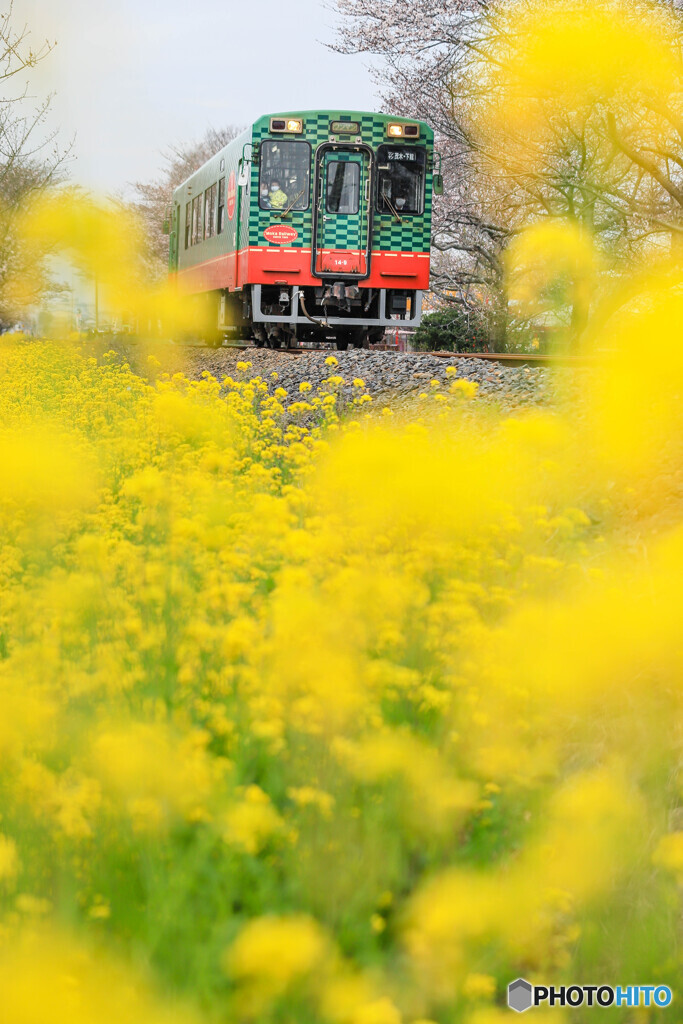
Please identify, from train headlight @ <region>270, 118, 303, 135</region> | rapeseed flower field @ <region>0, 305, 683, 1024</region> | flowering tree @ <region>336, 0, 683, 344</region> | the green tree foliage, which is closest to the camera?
rapeseed flower field @ <region>0, 305, 683, 1024</region>

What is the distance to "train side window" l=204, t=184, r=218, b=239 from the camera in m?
15.6

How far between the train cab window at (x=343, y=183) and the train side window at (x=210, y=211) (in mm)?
3114

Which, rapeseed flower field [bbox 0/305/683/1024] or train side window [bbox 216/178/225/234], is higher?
train side window [bbox 216/178/225/234]

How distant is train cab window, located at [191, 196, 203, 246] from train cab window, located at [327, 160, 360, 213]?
481cm

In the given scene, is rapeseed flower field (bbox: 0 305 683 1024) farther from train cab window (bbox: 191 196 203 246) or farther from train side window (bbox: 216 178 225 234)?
train cab window (bbox: 191 196 203 246)

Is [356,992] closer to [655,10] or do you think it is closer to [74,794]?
[74,794]

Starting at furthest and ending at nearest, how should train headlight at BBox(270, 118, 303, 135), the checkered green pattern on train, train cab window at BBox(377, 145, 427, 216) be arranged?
train cab window at BBox(377, 145, 427, 216) → the checkered green pattern on train → train headlight at BBox(270, 118, 303, 135)

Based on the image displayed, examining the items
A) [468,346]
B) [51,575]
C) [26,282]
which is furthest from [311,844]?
[468,346]

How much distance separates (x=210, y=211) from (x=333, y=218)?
3847 millimetres

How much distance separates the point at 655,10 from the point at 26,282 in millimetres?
8965

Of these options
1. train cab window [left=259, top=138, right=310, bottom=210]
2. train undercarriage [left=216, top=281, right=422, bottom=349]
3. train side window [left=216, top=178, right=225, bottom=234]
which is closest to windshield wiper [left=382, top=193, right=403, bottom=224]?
train undercarriage [left=216, top=281, right=422, bottom=349]

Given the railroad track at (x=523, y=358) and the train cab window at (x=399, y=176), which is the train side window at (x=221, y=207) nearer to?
the railroad track at (x=523, y=358)

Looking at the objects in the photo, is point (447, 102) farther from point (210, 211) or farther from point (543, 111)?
point (543, 111)

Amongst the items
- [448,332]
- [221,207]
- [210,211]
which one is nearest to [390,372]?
[221,207]
